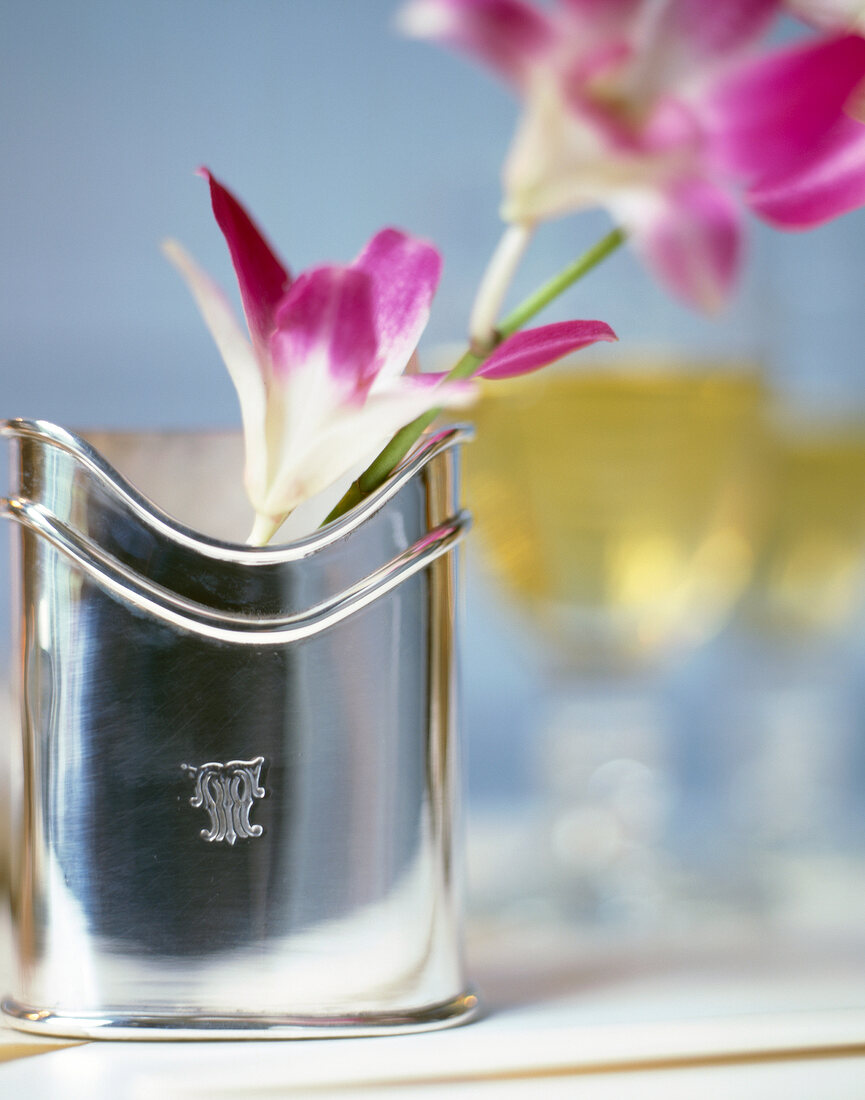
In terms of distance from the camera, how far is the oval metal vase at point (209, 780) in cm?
22

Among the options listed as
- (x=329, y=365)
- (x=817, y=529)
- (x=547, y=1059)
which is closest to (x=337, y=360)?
(x=329, y=365)

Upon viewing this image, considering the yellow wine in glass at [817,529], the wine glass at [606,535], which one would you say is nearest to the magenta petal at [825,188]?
the wine glass at [606,535]

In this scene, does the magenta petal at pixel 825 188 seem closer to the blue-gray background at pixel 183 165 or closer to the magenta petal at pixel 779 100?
the magenta petal at pixel 779 100

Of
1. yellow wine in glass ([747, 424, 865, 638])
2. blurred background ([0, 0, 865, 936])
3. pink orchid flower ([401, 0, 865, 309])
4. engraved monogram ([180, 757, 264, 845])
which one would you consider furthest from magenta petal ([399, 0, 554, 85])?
yellow wine in glass ([747, 424, 865, 638])

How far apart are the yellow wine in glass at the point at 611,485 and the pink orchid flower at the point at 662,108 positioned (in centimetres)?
27

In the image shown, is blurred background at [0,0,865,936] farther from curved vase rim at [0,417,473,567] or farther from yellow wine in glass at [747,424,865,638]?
curved vase rim at [0,417,473,567]

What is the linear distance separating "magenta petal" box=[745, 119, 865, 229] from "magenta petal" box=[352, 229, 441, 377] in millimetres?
54

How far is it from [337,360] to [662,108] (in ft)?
0.22

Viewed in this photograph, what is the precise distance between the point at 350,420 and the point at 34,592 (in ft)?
0.22

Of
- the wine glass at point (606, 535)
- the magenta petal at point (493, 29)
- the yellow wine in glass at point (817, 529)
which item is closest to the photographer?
the magenta petal at point (493, 29)

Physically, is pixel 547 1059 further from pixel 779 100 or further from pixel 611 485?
pixel 611 485

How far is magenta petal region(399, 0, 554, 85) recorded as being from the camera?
157mm

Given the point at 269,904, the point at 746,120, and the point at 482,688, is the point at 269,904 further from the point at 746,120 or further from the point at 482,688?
the point at 482,688

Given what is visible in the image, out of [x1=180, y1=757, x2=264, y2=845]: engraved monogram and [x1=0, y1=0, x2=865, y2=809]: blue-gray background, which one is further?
[x1=0, y1=0, x2=865, y2=809]: blue-gray background
